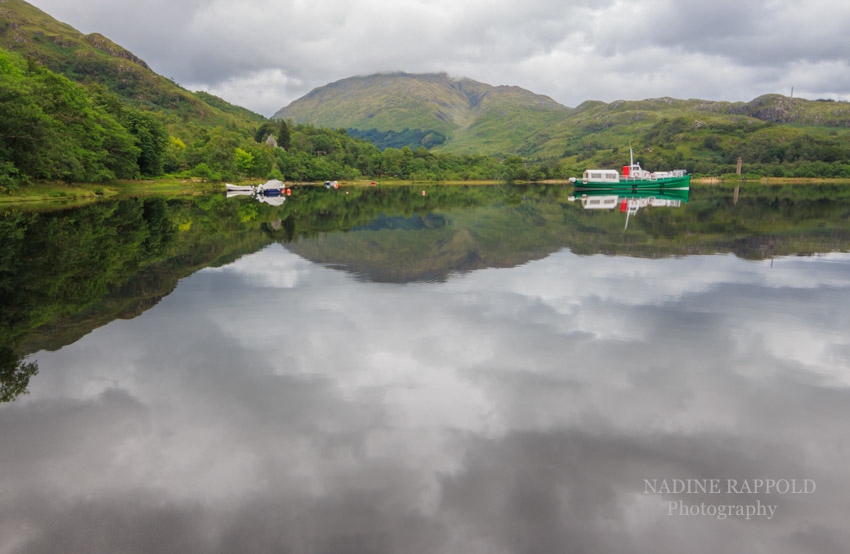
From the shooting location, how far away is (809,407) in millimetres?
10430

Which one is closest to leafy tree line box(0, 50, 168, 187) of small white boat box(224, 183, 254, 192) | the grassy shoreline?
the grassy shoreline

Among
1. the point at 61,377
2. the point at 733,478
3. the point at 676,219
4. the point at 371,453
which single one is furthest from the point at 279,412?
the point at 676,219

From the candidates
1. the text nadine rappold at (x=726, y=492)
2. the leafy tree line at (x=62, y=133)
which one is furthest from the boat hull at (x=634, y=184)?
the text nadine rappold at (x=726, y=492)

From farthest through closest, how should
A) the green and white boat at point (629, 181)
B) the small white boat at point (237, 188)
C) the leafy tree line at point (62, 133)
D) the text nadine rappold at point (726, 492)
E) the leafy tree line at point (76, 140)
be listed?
the green and white boat at point (629, 181)
the small white boat at point (237, 188)
the leafy tree line at point (76, 140)
the leafy tree line at point (62, 133)
the text nadine rappold at point (726, 492)

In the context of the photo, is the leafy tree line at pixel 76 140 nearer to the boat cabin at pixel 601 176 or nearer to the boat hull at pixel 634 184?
the boat hull at pixel 634 184

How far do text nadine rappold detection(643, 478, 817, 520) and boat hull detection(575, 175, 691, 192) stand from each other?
403 ft

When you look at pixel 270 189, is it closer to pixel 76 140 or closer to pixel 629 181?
pixel 76 140

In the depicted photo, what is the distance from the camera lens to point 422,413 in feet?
32.8

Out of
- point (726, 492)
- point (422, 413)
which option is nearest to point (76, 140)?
point (422, 413)

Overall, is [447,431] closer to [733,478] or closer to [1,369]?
[733,478]

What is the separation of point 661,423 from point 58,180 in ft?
259

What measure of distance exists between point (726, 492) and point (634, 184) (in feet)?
424

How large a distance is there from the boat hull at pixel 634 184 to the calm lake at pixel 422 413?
10467 cm

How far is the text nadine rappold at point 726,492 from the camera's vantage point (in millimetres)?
7314
